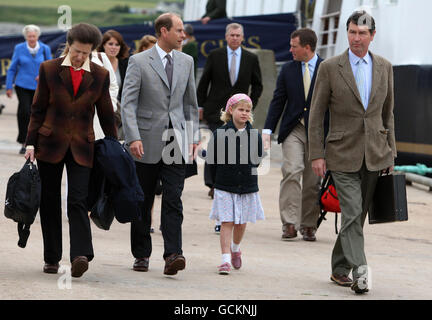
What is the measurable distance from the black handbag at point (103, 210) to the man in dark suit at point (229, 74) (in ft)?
14.3

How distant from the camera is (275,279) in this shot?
26.0 ft

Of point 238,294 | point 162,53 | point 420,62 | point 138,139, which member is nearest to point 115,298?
point 238,294

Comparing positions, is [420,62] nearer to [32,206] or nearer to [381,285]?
[381,285]

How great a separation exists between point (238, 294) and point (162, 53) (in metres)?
1.90

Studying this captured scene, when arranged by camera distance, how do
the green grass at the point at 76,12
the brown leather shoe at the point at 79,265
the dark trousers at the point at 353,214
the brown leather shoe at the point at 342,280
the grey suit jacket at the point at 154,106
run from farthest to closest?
1. the green grass at the point at 76,12
2. the grey suit jacket at the point at 154,106
3. the brown leather shoe at the point at 342,280
4. the dark trousers at the point at 353,214
5. the brown leather shoe at the point at 79,265

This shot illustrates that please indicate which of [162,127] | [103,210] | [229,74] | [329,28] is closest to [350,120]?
[162,127]

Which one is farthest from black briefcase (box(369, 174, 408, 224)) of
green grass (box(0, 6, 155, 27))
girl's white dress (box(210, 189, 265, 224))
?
green grass (box(0, 6, 155, 27))

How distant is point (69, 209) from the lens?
289 inches

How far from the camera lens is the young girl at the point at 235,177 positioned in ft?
27.4

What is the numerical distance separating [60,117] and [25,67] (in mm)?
8798

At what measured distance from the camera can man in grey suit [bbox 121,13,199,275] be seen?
778cm

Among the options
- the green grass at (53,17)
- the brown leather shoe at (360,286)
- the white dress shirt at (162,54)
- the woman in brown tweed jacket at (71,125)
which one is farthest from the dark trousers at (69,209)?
the green grass at (53,17)

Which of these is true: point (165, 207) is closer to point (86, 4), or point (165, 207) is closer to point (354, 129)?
point (354, 129)

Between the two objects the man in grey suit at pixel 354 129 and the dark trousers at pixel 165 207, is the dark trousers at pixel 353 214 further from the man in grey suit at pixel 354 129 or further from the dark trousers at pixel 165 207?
the dark trousers at pixel 165 207
